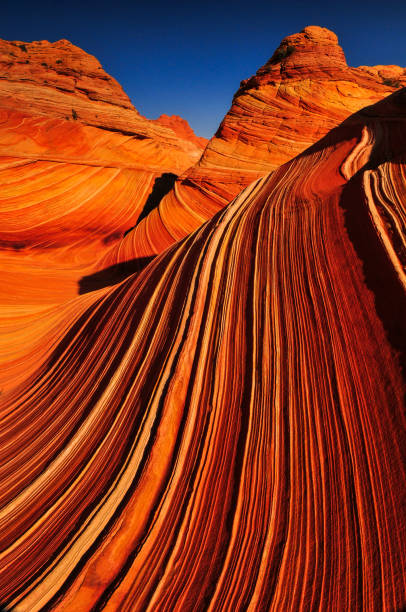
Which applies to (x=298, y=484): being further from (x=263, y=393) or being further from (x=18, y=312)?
(x=18, y=312)

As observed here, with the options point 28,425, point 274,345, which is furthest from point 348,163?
point 28,425

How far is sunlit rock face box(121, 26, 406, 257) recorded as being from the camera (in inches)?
381

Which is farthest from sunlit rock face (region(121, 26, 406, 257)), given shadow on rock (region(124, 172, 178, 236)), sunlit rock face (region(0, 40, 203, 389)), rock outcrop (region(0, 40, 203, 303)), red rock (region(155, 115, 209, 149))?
red rock (region(155, 115, 209, 149))

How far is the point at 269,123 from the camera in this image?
431 inches

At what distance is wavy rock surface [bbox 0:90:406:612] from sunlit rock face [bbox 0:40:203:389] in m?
3.51

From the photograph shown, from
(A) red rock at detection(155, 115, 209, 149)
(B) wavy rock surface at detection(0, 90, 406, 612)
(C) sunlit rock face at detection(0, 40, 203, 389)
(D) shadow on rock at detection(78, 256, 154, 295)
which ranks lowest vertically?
(B) wavy rock surface at detection(0, 90, 406, 612)

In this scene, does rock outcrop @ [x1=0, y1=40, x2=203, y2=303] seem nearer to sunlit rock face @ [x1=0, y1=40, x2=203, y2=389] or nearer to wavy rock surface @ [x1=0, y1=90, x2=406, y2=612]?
sunlit rock face @ [x1=0, y1=40, x2=203, y2=389]

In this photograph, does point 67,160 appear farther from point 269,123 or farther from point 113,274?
point 269,123

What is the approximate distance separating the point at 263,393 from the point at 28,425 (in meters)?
2.39

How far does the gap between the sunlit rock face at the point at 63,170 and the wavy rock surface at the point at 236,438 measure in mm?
3509

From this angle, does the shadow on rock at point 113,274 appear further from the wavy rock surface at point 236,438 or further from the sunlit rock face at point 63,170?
the wavy rock surface at point 236,438

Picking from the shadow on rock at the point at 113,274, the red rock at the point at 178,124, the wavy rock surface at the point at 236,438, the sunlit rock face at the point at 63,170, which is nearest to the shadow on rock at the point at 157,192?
the sunlit rock face at the point at 63,170

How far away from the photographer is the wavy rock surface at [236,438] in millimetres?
1587

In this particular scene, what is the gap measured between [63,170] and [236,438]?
12071mm
